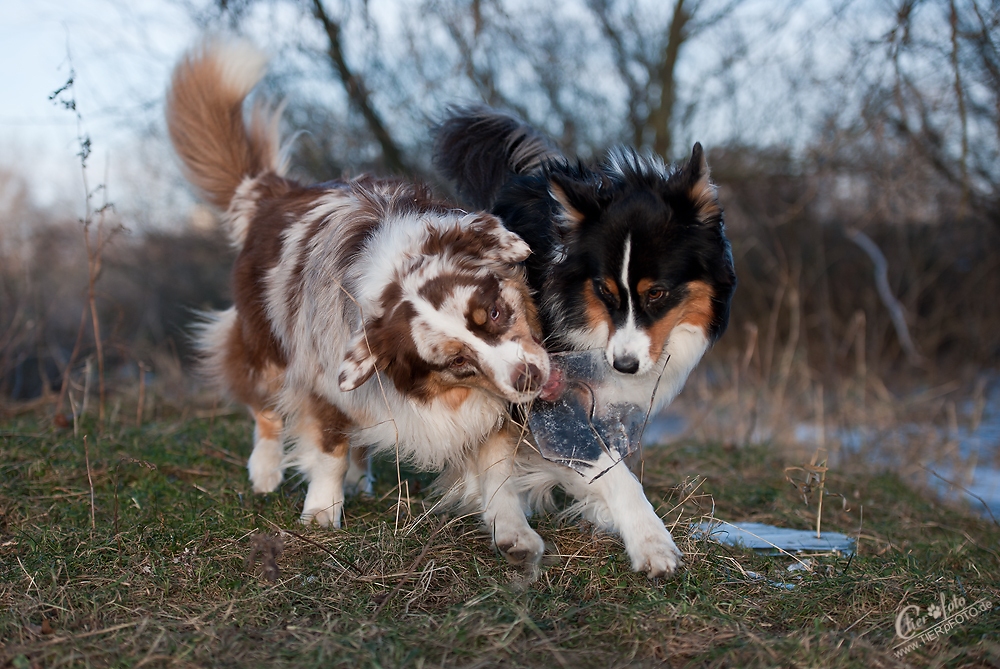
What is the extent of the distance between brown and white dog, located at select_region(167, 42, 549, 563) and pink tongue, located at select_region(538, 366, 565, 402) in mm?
174

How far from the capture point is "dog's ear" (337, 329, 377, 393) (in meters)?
2.94

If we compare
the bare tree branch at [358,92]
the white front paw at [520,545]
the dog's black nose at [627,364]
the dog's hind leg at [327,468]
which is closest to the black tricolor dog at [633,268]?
the dog's black nose at [627,364]

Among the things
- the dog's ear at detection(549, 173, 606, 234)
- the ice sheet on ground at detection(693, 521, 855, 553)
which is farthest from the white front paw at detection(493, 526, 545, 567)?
the dog's ear at detection(549, 173, 606, 234)

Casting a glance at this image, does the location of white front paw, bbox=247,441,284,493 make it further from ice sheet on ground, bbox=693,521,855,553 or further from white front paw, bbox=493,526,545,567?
ice sheet on ground, bbox=693,521,855,553

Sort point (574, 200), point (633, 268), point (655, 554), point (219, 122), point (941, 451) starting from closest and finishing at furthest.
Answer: point (655, 554) → point (633, 268) → point (574, 200) → point (219, 122) → point (941, 451)

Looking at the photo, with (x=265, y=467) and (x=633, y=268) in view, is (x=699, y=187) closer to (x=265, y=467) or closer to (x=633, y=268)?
(x=633, y=268)

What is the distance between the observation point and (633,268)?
10.1 ft

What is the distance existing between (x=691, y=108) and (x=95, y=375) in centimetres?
812

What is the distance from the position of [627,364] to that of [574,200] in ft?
2.55

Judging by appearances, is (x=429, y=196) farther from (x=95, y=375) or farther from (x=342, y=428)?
(x=95, y=375)

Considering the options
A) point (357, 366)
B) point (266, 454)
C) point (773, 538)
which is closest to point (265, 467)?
point (266, 454)

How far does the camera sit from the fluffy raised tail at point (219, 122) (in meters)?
4.57

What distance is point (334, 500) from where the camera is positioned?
3.57 m

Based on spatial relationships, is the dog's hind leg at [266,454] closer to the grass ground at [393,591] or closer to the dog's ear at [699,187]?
the grass ground at [393,591]
